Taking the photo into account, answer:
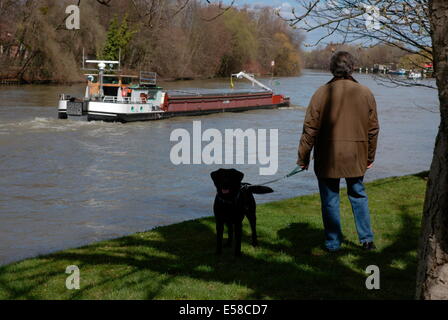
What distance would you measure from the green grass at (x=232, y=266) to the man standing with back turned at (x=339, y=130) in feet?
2.36

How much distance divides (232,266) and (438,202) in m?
2.75

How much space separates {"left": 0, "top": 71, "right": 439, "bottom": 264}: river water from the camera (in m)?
12.1

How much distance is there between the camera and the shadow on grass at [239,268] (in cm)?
520

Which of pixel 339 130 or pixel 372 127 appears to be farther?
pixel 372 127

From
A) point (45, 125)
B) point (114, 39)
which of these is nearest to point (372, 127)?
point (45, 125)

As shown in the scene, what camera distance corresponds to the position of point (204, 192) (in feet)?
52.4

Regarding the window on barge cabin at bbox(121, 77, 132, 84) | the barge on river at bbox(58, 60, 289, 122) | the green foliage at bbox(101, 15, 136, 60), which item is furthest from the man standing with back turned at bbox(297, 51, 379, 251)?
the green foliage at bbox(101, 15, 136, 60)

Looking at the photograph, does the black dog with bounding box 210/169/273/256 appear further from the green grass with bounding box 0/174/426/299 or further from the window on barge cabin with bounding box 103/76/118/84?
the window on barge cabin with bounding box 103/76/118/84

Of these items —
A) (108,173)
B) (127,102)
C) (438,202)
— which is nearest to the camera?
(438,202)

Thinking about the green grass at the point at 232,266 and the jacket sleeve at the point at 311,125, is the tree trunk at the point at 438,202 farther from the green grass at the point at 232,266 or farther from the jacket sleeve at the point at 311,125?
the jacket sleeve at the point at 311,125

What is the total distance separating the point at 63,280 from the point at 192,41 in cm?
7952

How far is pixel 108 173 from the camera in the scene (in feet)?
63.8

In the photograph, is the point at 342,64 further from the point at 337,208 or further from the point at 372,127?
the point at 337,208
